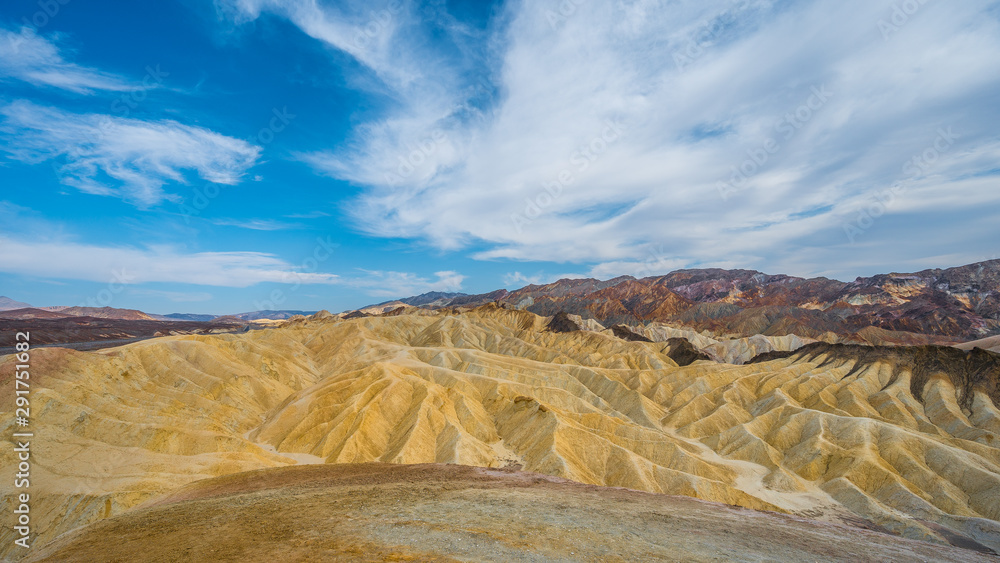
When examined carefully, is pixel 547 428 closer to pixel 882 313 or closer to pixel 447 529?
pixel 447 529

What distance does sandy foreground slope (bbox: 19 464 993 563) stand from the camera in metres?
18.0

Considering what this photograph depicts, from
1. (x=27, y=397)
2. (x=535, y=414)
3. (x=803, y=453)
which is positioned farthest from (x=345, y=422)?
(x=803, y=453)

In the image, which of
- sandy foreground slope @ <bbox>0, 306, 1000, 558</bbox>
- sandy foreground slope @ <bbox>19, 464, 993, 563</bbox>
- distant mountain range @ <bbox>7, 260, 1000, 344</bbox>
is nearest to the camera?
sandy foreground slope @ <bbox>19, 464, 993, 563</bbox>

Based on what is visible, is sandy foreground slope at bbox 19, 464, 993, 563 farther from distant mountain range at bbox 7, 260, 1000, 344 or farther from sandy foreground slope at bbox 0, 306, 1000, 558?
distant mountain range at bbox 7, 260, 1000, 344

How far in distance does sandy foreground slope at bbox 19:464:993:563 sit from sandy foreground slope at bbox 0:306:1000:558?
917 centimetres

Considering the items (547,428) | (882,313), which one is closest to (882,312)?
(882,313)

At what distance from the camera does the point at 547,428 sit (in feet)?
167

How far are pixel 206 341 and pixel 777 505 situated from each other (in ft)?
324

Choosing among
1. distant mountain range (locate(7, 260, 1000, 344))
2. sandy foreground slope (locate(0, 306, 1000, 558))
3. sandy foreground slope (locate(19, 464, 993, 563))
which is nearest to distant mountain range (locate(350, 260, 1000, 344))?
distant mountain range (locate(7, 260, 1000, 344))

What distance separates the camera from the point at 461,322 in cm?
14475

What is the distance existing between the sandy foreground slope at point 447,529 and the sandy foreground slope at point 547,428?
9169 millimetres

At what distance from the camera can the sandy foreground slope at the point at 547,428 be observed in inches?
1395

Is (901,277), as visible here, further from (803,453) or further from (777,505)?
(777,505)

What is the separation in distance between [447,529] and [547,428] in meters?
32.3
